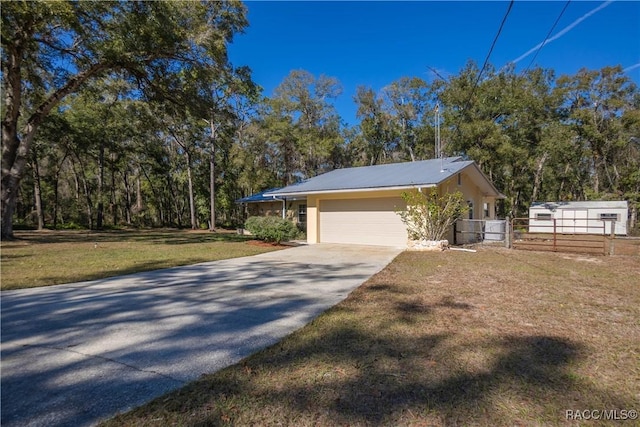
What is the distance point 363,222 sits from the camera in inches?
515

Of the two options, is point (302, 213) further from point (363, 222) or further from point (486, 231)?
point (486, 231)

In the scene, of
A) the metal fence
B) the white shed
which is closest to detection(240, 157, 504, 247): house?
the metal fence

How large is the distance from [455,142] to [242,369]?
25.1 metres

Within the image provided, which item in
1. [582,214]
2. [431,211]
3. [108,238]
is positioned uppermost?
[431,211]

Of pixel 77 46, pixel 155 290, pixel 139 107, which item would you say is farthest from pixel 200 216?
pixel 155 290

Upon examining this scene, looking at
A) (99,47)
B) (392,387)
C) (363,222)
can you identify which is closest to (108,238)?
(99,47)

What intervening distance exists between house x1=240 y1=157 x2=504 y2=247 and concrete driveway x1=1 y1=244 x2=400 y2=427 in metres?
5.57

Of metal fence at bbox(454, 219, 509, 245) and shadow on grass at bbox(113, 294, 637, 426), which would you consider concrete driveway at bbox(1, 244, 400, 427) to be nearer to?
shadow on grass at bbox(113, 294, 637, 426)

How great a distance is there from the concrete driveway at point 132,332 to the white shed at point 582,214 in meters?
19.7

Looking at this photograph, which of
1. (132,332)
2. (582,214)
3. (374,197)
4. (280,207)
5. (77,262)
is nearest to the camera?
(132,332)

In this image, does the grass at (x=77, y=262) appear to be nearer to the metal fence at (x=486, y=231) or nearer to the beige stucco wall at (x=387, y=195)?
the beige stucco wall at (x=387, y=195)

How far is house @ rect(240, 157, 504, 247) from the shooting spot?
1206 centimetres

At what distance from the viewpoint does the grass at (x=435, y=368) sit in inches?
83.9

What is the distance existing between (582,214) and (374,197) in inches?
682
